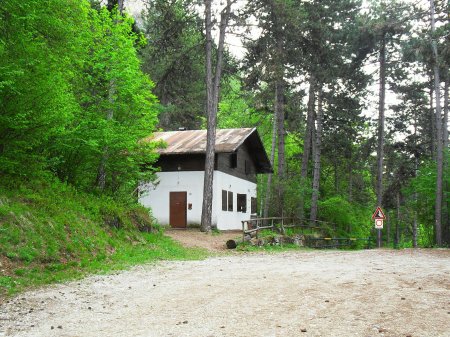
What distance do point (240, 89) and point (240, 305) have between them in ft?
74.4

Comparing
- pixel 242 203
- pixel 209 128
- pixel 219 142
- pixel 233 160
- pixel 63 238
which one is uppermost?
pixel 209 128

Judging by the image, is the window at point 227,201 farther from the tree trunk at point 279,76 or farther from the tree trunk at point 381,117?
the tree trunk at point 381,117

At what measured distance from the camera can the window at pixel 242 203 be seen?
30.0m

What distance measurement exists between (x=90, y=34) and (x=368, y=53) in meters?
20.3

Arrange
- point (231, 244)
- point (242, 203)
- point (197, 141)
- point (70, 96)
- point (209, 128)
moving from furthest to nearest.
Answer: point (242, 203), point (197, 141), point (209, 128), point (231, 244), point (70, 96)

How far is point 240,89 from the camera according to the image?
2853 cm

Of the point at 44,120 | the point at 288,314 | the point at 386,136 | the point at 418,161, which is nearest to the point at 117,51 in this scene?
the point at 44,120

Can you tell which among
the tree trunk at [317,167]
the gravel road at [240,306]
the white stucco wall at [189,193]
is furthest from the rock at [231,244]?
the tree trunk at [317,167]

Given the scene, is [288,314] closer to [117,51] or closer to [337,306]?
[337,306]

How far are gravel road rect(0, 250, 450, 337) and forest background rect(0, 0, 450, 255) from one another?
5334 mm

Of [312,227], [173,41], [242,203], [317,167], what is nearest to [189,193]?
[242,203]

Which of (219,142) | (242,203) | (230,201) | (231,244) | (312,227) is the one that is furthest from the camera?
(242,203)

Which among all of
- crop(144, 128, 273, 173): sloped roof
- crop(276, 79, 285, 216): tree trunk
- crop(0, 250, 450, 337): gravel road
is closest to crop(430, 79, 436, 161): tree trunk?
crop(276, 79, 285, 216): tree trunk

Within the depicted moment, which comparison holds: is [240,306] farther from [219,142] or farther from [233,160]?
[233,160]
